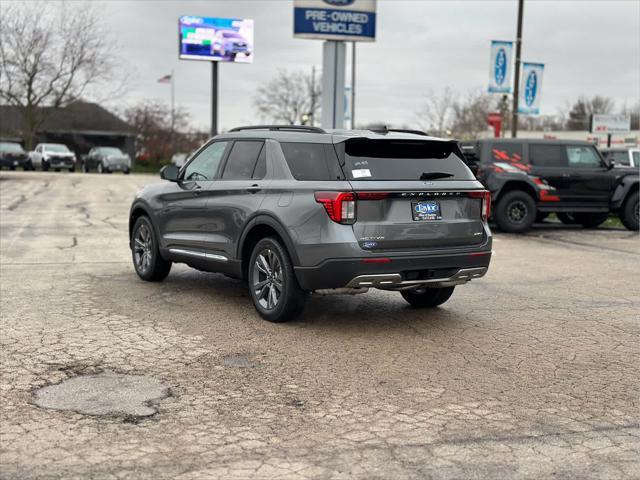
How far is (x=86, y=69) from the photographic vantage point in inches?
2060

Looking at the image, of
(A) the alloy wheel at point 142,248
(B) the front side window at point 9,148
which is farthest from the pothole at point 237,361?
(B) the front side window at point 9,148

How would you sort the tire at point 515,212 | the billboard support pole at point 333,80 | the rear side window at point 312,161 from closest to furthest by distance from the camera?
the rear side window at point 312,161 → the tire at point 515,212 → the billboard support pole at point 333,80

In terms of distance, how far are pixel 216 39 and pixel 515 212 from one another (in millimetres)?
36945

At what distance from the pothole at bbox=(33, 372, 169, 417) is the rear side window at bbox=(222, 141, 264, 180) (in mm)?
2770

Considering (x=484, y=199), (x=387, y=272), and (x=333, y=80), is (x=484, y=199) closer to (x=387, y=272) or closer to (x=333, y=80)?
(x=387, y=272)

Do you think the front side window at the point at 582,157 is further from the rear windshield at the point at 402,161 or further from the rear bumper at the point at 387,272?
the rear bumper at the point at 387,272

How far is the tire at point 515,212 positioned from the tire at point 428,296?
851 cm

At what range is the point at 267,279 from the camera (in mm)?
7055

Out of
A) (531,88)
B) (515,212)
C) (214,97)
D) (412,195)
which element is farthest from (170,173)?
(214,97)

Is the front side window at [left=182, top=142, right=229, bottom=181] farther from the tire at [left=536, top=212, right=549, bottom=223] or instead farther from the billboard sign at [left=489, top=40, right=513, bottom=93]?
the billboard sign at [left=489, top=40, right=513, bottom=93]

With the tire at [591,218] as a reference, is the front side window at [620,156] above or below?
above

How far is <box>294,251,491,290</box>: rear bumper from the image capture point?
638 centimetres

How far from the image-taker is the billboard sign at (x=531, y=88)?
2608 centimetres

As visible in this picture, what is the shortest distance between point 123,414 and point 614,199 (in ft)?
47.5
